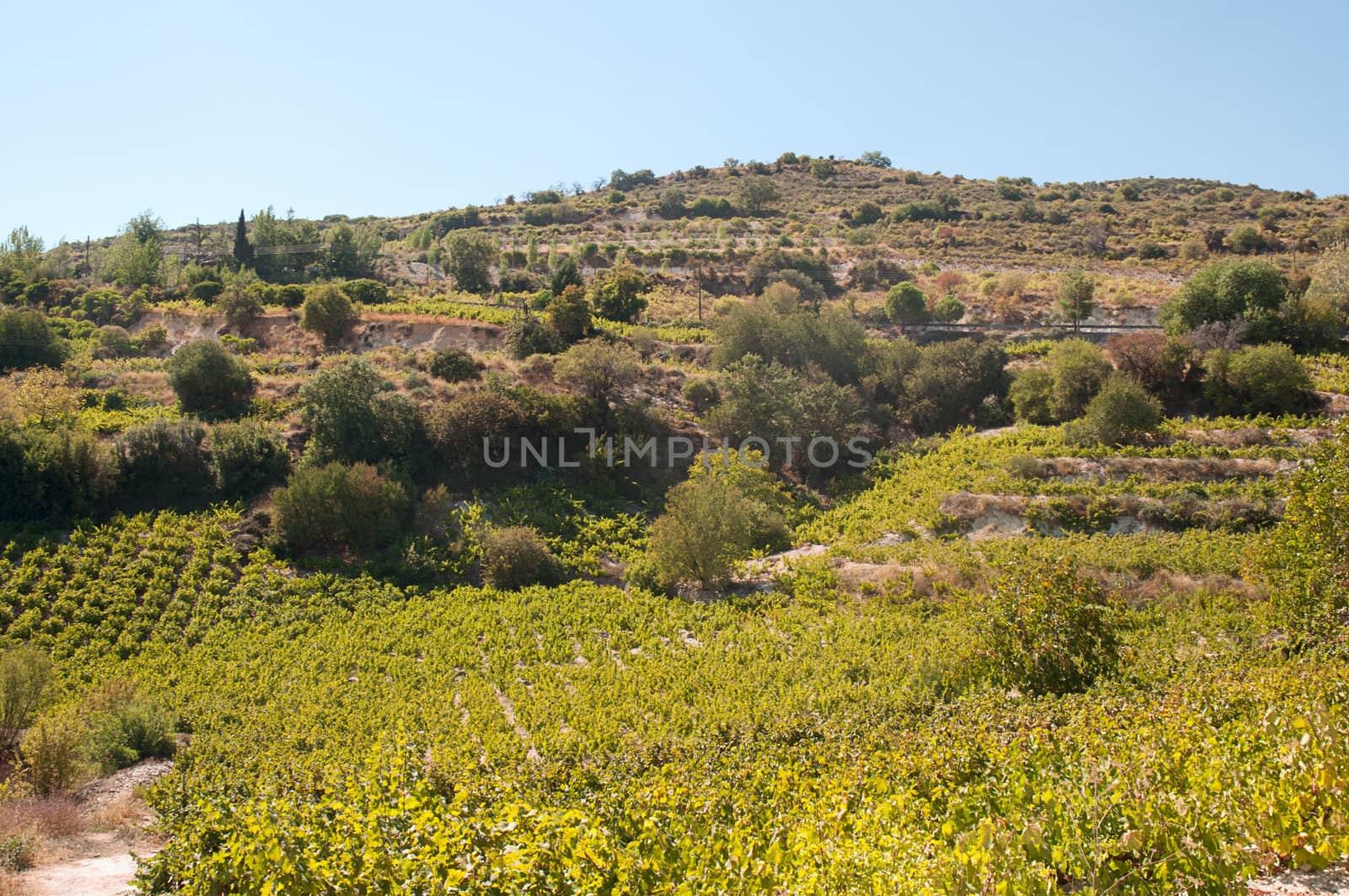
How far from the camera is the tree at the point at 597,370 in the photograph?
3575cm

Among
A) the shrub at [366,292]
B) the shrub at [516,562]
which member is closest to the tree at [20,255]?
the shrub at [366,292]

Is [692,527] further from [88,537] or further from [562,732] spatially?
[88,537]

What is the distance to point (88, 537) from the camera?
25.8 meters

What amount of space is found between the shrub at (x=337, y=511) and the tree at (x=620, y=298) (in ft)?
76.5

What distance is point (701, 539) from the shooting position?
26.0 m

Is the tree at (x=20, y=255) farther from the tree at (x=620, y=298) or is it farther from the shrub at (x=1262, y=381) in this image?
the shrub at (x=1262, y=381)

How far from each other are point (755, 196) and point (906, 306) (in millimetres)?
49426

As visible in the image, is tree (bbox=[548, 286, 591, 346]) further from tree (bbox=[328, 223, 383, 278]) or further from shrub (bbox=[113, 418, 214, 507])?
tree (bbox=[328, 223, 383, 278])

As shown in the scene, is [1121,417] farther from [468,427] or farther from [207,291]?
[207,291]

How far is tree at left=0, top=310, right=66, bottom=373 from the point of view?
3788 cm

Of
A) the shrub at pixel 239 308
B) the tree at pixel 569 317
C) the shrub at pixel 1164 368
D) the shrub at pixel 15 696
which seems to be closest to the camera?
the shrub at pixel 15 696

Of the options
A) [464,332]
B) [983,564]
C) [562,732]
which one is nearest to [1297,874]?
[562,732]

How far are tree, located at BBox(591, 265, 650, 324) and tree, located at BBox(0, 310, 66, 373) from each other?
27013 millimetres

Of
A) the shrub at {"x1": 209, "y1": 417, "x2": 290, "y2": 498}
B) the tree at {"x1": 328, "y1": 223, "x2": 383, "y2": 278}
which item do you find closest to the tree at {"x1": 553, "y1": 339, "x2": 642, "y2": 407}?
the shrub at {"x1": 209, "y1": 417, "x2": 290, "y2": 498}
